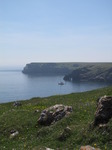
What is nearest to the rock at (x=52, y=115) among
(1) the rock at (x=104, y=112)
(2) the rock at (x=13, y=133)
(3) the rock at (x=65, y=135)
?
(2) the rock at (x=13, y=133)

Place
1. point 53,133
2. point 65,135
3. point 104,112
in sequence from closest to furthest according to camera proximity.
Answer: point 104,112, point 65,135, point 53,133

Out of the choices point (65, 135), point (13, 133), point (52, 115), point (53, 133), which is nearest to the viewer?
point (65, 135)

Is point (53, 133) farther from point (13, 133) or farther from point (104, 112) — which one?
point (13, 133)

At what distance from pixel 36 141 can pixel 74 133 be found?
11.1 ft

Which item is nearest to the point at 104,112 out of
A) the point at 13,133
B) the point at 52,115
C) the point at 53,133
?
the point at 53,133

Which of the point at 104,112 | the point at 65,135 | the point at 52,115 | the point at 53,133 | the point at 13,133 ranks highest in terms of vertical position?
the point at 104,112

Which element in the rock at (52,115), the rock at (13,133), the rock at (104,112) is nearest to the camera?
the rock at (104,112)

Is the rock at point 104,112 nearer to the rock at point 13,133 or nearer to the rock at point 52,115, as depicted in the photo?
the rock at point 52,115

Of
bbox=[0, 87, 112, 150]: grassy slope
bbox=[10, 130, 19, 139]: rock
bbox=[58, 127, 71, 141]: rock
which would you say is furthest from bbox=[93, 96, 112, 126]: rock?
bbox=[10, 130, 19, 139]: rock

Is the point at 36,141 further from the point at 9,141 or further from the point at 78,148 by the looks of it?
the point at 78,148

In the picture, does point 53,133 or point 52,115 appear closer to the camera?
point 53,133

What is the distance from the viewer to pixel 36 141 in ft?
62.7

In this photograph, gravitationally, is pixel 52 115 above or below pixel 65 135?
above

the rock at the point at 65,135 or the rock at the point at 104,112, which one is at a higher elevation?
the rock at the point at 104,112
